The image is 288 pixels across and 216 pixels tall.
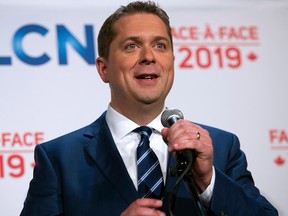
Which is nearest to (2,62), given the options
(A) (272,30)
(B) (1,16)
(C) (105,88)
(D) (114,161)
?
(B) (1,16)

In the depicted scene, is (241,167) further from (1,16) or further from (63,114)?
(1,16)

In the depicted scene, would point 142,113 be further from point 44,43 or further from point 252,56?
point 252,56

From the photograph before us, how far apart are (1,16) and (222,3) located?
107cm

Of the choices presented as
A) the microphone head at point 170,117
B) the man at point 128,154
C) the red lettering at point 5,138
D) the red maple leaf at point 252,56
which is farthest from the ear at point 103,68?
the red maple leaf at point 252,56

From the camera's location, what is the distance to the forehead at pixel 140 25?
224 cm

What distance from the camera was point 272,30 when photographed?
3.03 metres

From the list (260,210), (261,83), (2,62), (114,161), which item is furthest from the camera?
(261,83)

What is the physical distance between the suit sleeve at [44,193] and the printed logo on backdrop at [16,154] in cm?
55

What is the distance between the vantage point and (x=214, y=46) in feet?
9.67

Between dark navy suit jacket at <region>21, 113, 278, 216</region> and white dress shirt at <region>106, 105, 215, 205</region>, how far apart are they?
0.12 feet

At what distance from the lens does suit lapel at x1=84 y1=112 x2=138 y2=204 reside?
→ 201 centimetres

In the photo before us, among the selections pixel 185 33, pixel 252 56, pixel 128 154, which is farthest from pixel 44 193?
pixel 252 56

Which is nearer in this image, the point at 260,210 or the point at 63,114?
the point at 260,210

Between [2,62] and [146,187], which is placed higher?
[2,62]
